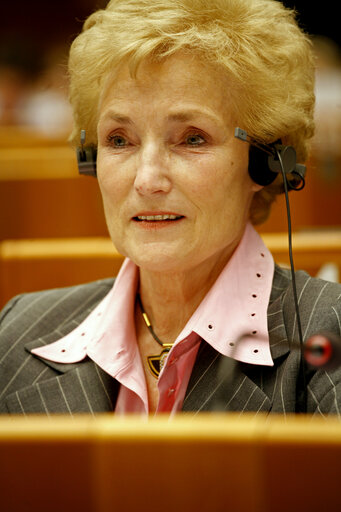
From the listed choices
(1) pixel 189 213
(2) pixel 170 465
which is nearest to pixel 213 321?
(1) pixel 189 213

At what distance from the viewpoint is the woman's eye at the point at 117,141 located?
1.45m

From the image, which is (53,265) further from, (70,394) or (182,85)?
(182,85)

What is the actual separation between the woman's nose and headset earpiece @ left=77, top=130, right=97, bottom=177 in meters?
0.23

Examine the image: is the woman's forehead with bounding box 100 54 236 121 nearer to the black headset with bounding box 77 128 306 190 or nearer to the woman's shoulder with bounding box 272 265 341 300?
the black headset with bounding box 77 128 306 190

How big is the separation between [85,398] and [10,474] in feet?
2.05

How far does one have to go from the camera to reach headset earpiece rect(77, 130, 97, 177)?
1.59 m

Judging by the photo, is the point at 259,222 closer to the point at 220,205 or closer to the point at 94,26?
the point at 220,205

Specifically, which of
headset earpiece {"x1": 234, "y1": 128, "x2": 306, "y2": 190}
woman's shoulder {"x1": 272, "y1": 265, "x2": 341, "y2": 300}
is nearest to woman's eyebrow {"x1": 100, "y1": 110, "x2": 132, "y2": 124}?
headset earpiece {"x1": 234, "y1": 128, "x2": 306, "y2": 190}

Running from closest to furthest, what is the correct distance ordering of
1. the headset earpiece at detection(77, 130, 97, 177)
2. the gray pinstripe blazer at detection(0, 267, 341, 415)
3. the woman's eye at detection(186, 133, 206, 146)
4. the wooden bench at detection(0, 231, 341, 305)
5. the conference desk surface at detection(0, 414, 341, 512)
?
the conference desk surface at detection(0, 414, 341, 512), the gray pinstripe blazer at detection(0, 267, 341, 415), the woman's eye at detection(186, 133, 206, 146), the headset earpiece at detection(77, 130, 97, 177), the wooden bench at detection(0, 231, 341, 305)

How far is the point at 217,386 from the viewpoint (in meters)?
1.33

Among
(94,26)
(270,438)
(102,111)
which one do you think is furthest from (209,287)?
(270,438)

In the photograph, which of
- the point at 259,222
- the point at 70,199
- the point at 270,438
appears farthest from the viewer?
the point at 70,199

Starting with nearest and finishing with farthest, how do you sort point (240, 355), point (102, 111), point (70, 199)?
point (240, 355) → point (102, 111) → point (70, 199)

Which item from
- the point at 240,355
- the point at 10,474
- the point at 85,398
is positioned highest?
the point at 10,474
